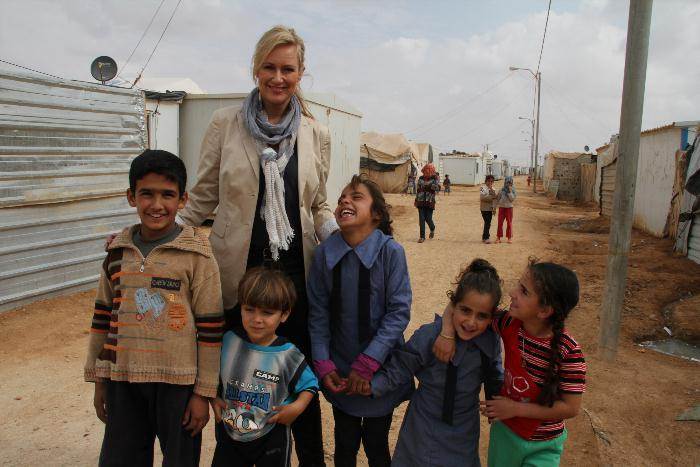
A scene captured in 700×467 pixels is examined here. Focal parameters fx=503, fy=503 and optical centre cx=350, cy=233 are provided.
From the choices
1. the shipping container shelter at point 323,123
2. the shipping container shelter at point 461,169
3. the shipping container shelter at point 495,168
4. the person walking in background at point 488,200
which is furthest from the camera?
the shipping container shelter at point 495,168

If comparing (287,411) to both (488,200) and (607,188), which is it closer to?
Result: (488,200)

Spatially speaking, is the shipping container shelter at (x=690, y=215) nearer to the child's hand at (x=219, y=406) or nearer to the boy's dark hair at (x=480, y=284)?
the boy's dark hair at (x=480, y=284)

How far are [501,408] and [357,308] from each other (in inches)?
27.4

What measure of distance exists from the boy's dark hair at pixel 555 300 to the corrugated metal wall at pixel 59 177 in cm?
535

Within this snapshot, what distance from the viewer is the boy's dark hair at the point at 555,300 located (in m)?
1.90

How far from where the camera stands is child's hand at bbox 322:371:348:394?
6.87ft

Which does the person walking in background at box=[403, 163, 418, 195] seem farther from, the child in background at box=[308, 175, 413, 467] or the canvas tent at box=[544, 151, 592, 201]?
the child in background at box=[308, 175, 413, 467]

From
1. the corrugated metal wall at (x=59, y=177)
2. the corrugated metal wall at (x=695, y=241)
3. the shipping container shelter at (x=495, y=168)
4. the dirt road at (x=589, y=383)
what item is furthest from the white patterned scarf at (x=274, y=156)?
the shipping container shelter at (x=495, y=168)

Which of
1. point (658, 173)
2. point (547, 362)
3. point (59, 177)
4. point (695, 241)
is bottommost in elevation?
point (695, 241)

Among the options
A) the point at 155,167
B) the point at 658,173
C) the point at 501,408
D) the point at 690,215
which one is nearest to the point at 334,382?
the point at 501,408

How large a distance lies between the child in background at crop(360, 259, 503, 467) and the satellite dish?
708 centimetres

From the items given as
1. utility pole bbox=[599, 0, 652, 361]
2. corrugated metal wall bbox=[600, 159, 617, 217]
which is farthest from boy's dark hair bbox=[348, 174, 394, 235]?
corrugated metal wall bbox=[600, 159, 617, 217]

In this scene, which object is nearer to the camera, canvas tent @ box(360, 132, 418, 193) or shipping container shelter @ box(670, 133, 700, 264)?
shipping container shelter @ box(670, 133, 700, 264)

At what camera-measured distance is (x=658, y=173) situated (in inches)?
448
